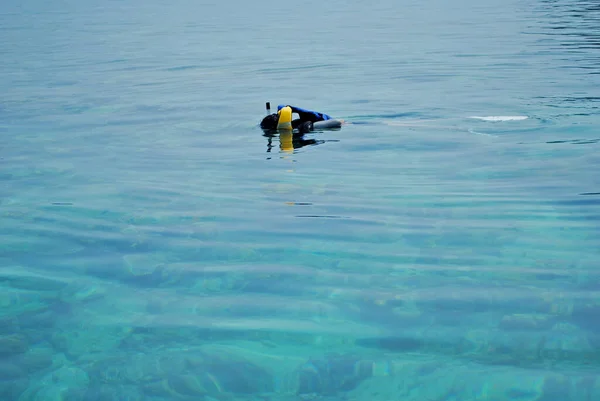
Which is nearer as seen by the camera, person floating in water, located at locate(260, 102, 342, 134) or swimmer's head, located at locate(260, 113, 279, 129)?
person floating in water, located at locate(260, 102, 342, 134)

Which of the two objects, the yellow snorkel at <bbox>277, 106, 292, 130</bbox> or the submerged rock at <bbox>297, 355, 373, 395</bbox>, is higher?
the yellow snorkel at <bbox>277, 106, 292, 130</bbox>

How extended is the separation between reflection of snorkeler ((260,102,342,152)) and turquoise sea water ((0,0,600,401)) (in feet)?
0.62

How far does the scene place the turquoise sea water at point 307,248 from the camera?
14.3 ft

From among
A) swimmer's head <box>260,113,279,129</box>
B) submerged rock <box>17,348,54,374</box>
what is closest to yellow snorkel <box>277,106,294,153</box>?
swimmer's head <box>260,113,279,129</box>

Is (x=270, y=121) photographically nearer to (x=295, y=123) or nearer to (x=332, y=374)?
(x=295, y=123)

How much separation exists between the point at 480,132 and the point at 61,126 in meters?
7.77

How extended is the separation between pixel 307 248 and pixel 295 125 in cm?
583

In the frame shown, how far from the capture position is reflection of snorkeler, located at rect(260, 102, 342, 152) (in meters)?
11.4

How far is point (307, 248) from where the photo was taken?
20.8 feet

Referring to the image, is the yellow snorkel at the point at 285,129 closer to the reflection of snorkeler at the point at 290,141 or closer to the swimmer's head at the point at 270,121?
the reflection of snorkeler at the point at 290,141

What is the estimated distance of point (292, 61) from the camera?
22656 mm

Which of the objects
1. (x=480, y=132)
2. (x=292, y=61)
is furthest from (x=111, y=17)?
(x=480, y=132)

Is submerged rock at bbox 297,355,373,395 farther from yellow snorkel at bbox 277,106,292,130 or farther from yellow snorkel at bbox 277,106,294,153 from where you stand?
yellow snorkel at bbox 277,106,292,130

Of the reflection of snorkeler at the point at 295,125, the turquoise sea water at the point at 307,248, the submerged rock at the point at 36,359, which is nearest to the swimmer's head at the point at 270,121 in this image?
the reflection of snorkeler at the point at 295,125
